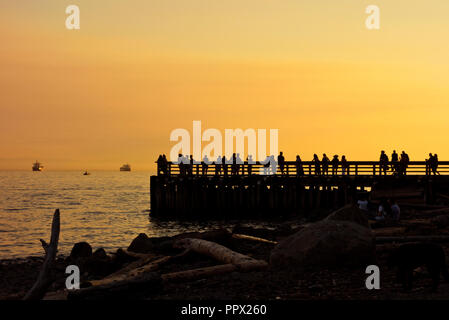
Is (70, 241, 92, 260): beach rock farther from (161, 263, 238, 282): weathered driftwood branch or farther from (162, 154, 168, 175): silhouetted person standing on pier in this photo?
(162, 154, 168, 175): silhouetted person standing on pier

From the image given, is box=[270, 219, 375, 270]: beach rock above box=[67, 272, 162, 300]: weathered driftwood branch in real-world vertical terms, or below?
above

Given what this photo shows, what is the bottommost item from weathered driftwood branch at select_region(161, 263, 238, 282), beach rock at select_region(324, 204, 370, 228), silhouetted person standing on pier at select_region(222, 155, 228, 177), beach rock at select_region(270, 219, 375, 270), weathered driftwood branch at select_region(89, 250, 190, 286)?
weathered driftwood branch at select_region(89, 250, 190, 286)

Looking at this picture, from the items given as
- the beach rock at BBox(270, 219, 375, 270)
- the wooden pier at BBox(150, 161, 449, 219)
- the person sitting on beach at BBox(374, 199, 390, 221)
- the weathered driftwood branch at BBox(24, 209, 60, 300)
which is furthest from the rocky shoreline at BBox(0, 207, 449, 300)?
the wooden pier at BBox(150, 161, 449, 219)

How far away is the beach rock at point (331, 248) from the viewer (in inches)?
459

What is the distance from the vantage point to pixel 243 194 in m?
40.2

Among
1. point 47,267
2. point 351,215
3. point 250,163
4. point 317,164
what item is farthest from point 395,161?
point 47,267

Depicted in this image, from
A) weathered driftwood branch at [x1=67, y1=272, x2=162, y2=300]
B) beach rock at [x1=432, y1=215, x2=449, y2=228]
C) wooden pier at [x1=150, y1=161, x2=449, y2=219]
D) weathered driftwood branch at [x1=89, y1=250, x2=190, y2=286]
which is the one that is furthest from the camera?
wooden pier at [x1=150, y1=161, x2=449, y2=219]

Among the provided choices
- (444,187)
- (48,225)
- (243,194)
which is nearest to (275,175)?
(243,194)

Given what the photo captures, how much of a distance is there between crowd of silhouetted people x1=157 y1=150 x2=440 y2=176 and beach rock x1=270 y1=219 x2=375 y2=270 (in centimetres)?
2600

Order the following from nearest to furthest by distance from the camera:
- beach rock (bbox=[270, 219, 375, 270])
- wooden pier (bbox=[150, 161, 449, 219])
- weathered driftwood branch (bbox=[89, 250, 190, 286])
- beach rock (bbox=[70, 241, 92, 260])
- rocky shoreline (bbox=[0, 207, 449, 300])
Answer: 1. rocky shoreline (bbox=[0, 207, 449, 300])
2. beach rock (bbox=[270, 219, 375, 270])
3. weathered driftwood branch (bbox=[89, 250, 190, 286])
4. beach rock (bbox=[70, 241, 92, 260])
5. wooden pier (bbox=[150, 161, 449, 219])

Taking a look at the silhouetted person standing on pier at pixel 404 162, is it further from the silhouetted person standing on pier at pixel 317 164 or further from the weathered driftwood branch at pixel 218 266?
the weathered driftwood branch at pixel 218 266

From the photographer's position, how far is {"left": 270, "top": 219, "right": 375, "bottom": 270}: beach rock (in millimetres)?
11656

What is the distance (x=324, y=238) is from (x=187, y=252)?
5.46 meters

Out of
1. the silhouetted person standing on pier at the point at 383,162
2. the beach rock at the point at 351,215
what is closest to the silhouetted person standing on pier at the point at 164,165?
the silhouetted person standing on pier at the point at 383,162
